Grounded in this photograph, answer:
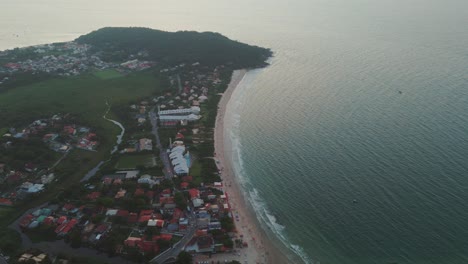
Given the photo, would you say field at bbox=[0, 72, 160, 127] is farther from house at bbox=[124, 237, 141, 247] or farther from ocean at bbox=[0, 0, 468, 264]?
house at bbox=[124, 237, 141, 247]

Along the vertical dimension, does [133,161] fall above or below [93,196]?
above

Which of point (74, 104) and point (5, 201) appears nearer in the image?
point (5, 201)

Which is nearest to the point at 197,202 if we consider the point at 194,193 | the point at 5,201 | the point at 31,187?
the point at 194,193

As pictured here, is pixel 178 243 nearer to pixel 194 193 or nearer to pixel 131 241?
pixel 131 241

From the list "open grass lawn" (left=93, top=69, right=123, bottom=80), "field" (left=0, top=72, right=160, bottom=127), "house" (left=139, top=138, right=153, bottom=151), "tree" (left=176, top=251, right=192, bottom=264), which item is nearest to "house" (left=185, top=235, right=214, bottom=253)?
"tree" (left=176, top=251, right=192, bottom=264)

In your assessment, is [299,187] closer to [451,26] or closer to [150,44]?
[150,44]

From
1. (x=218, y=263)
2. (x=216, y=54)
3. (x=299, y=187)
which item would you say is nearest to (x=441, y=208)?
(x=299, y=187)
